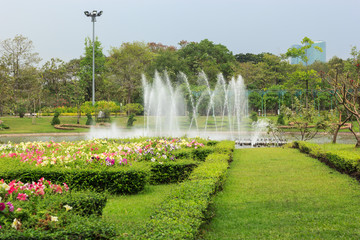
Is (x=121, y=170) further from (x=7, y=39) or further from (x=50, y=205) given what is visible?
(x=7, y=39)

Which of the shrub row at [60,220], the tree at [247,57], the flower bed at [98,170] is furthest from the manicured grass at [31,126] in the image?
the tree at [247,57]

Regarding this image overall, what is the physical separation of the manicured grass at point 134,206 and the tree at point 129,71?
33.3m

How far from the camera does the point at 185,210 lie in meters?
3.95

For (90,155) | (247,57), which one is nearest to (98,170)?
(90,155)

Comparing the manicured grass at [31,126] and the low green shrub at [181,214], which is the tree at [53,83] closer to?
the manicured grass at [31,126]

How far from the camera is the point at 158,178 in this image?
23.6ft

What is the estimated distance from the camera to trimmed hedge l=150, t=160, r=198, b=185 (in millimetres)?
→ 7164

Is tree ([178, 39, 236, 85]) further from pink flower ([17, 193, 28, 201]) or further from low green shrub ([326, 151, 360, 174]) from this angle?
pink flower ([17, 193, 28, 201])

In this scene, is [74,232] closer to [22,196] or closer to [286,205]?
[22,196]

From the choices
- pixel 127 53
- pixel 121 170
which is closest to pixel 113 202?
pixel 121 170

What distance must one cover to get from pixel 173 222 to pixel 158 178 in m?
3.69

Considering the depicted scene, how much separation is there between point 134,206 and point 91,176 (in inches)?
46.5

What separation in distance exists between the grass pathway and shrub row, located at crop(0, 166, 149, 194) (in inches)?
64.9

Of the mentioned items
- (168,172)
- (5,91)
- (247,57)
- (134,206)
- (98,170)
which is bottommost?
(134,206)
